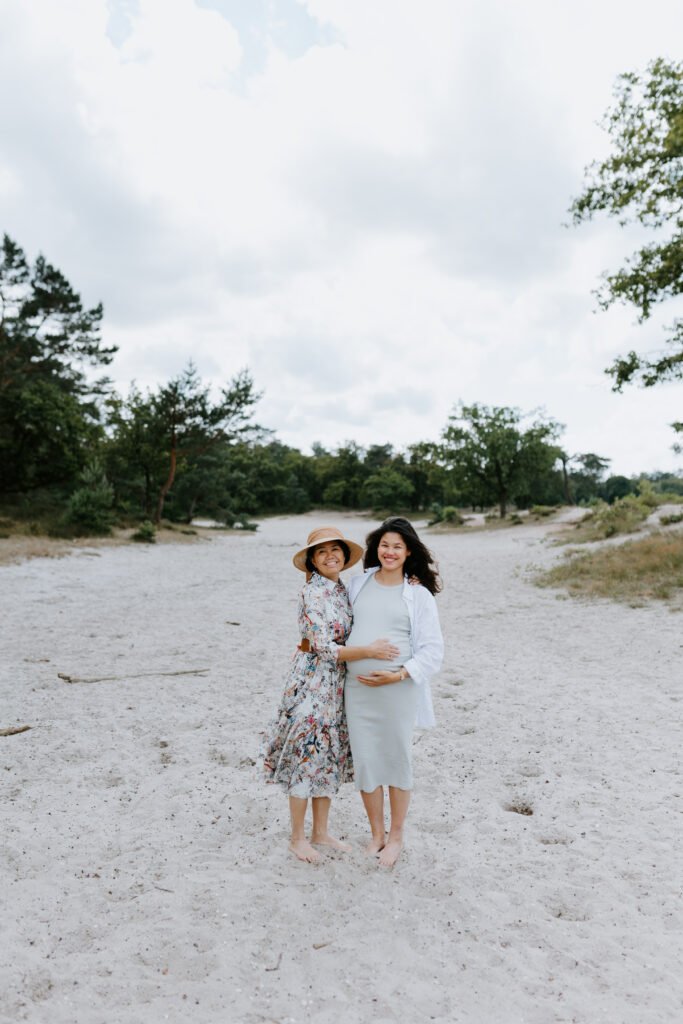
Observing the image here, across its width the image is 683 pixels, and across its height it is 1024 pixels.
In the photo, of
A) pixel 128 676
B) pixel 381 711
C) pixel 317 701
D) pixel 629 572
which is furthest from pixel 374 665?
pixel 629 572

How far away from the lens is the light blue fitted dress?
2.80m

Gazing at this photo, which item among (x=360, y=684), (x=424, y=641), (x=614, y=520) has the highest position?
(x=614, y=520)

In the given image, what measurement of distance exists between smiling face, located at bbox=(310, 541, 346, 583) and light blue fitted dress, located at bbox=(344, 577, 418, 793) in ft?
0.97

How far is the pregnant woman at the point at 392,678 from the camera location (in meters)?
2.79

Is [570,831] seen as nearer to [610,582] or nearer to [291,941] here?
[291,941]

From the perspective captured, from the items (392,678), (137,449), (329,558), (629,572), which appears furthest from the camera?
(137,449)

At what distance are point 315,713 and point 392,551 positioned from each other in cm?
88

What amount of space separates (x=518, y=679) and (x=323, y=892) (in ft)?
12.5

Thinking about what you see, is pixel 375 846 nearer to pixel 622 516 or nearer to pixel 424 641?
pixel 424 641

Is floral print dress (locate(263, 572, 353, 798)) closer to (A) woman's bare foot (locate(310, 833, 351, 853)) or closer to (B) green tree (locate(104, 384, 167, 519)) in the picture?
(A) woman's bare foot (locate(310, 833, 351, 853))

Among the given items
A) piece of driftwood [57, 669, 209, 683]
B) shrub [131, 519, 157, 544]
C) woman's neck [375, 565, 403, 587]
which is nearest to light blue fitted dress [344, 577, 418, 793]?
woman's neck [375, 565, 403, 587]

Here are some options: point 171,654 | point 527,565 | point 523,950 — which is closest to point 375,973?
point 523,950

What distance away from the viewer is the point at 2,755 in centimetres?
422

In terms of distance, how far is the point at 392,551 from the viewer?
2.88 metres
